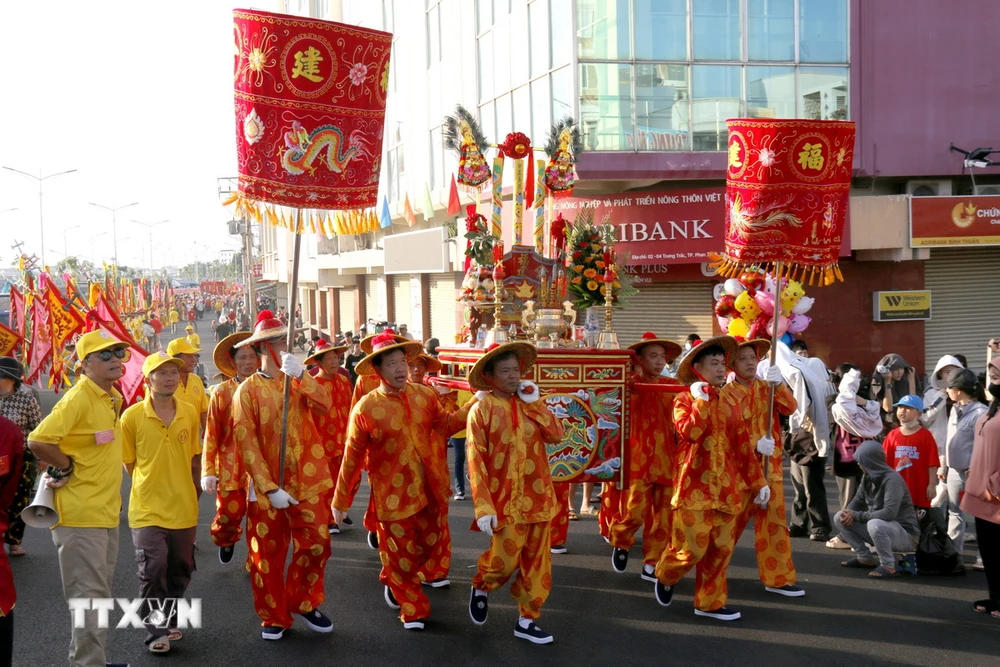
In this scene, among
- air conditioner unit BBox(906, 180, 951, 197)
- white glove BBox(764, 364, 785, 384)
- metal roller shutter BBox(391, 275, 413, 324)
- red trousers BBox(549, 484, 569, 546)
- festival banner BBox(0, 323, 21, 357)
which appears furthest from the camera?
metal roller shutter BBox(391, 275, 413, 324)

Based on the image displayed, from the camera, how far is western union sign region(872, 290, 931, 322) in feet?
52.4

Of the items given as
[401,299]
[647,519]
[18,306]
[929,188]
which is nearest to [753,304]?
[647,519]

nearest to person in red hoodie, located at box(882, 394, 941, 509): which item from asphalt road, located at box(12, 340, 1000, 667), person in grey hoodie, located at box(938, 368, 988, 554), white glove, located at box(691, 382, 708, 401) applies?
person in grey hoodie, located at box(938, 368, 988, 554)

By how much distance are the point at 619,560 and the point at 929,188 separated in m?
11.3

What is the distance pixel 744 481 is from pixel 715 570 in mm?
606

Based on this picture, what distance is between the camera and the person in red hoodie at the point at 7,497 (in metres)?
4.50

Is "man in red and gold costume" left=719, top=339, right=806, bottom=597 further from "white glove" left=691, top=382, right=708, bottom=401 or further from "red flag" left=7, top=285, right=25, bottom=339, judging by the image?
"red flag" left=7, top=285, right=25, bottom=339

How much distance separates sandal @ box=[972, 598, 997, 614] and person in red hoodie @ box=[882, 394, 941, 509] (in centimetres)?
104

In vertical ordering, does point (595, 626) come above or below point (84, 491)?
below

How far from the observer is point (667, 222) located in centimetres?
1625

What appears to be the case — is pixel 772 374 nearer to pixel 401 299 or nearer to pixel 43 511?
pixel 43 511

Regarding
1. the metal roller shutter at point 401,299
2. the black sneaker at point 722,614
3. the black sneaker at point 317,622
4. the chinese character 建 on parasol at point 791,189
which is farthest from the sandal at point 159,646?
the metal roller shutter at point 401,299

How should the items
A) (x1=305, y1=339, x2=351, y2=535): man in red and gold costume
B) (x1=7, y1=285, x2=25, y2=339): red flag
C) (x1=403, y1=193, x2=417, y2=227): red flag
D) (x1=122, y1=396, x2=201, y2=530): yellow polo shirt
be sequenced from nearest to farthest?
(x1=122, y1=396, x2=201, y2=530): yellow polo shirt < (x1=305, y1=339, x2=351, y2=535): man in red and gold costume < (x1=7, y1=285, x2=25, y2=339): red flag < (x1=403, y1=193, x2=417, y2=227): red flag

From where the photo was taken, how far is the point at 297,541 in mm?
6258
